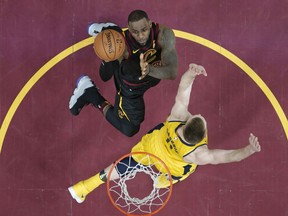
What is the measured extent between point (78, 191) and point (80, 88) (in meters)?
1.70

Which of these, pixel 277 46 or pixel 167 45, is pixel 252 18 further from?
pixel 167 45

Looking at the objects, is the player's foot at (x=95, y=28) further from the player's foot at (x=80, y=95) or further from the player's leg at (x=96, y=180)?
the player's leg at (x=96, y=180)

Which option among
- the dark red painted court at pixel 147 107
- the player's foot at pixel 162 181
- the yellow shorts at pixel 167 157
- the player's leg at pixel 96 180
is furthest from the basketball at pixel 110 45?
the player's foot at pixel 162 181

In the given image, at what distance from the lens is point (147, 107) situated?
24.3 ft

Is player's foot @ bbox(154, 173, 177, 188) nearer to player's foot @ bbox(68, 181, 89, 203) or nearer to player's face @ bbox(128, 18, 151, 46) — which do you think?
player's foot @ bbox(68, 181, 89, 203)

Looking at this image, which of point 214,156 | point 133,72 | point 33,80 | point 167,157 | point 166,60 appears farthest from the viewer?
point 33,80

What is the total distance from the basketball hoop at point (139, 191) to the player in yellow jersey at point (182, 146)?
0.58 ft

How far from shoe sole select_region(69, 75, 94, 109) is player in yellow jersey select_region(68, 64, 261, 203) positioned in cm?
126

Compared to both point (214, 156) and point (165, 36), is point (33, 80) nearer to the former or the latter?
point (165, 36)

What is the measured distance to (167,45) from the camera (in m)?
5.99

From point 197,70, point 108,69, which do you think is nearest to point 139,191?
point 108,69

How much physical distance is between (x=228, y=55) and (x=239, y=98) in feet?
2.51

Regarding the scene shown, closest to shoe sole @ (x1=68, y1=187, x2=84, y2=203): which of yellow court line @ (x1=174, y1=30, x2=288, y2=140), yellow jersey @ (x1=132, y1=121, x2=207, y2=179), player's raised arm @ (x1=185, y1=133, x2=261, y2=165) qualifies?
yellow jersey @ (x1=132, y1=121, x2=207, y2=179)

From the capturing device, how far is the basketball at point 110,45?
5.86m
